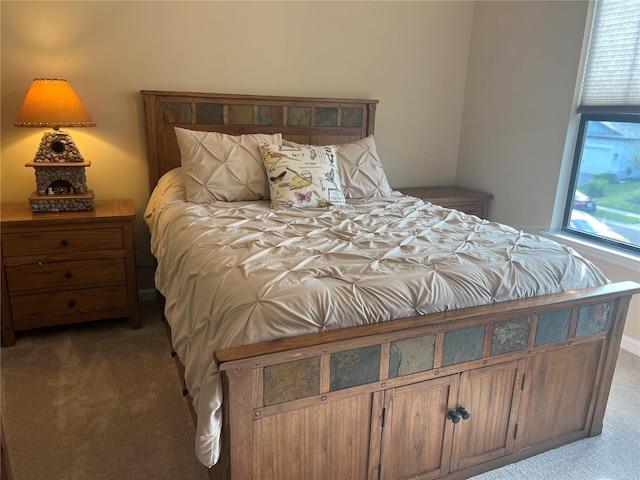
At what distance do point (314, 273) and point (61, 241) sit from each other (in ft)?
5.49

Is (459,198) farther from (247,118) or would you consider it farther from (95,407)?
(95,407)

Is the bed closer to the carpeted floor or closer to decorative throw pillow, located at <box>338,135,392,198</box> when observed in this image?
the carpeted floor

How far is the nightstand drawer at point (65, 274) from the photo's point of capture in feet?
8.25

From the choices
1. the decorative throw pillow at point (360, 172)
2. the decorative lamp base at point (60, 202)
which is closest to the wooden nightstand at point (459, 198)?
the decorative throw pillow at point (360, 172)

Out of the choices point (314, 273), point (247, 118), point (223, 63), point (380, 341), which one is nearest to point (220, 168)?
point (247, 118)

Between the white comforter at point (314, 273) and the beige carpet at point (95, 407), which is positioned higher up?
the white comforter at point (314, 273)

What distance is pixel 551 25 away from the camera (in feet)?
10.2

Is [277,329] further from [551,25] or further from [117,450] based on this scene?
[551,25]

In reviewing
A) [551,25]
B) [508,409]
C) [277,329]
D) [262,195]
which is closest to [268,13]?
[262,195]

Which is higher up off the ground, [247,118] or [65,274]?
[247,118]

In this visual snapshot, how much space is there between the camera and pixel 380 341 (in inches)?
56.9

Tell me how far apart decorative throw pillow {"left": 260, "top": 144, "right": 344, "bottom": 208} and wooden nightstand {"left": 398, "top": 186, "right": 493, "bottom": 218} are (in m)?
0.97

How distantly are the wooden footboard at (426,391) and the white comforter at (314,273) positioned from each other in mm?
53

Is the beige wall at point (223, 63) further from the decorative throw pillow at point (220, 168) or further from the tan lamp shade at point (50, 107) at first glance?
the decorative throw pillow at point (220, 168)
